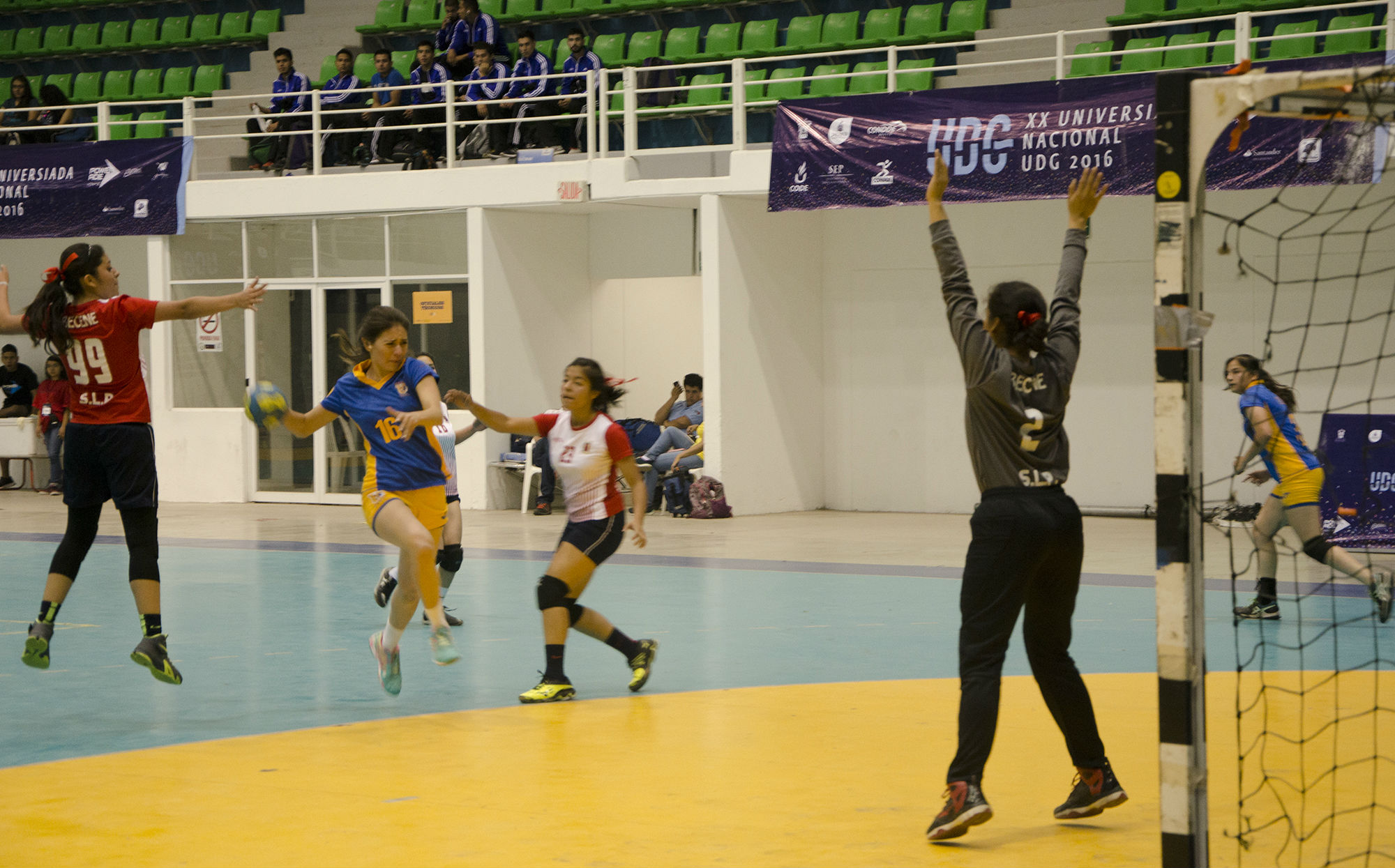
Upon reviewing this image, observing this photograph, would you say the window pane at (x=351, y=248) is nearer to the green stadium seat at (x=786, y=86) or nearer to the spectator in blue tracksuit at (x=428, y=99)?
the spectator in blue tracksuit at (x=428, y=99)

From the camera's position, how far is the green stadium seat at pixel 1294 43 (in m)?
16.7

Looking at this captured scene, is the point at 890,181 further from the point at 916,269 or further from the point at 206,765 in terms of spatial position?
the point at 206,765

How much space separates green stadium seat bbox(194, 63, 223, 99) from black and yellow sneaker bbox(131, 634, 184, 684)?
729 inches

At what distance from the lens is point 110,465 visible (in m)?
7.13

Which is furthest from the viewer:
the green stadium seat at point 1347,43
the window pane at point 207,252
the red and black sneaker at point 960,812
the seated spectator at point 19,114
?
the seated spectator at point 19,114

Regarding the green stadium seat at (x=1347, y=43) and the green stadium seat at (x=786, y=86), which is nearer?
the green stadium seat at (x=1347, y=43)

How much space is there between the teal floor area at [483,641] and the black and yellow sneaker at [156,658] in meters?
0.22

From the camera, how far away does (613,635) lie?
7.68 meters

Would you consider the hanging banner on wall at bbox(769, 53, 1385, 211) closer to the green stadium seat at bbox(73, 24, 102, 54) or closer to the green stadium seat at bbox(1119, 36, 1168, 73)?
the green stadium seat at bbox(1119, 36, 1168, 73)

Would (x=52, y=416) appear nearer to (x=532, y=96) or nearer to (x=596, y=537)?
(x=532, y=96)

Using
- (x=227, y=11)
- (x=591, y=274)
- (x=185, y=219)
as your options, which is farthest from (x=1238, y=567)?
(x=227, y=11)

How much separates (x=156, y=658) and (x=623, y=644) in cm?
222

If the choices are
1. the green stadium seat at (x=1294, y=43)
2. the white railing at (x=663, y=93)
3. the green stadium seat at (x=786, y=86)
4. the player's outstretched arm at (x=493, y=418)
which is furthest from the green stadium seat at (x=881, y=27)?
the player's outstretched arm at (x=493, y=418)

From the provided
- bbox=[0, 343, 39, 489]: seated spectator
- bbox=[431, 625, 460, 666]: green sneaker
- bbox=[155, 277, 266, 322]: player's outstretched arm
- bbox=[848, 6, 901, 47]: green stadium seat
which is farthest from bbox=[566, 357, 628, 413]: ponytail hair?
bbox=[0, 343, 39, 489]: seated spectator
